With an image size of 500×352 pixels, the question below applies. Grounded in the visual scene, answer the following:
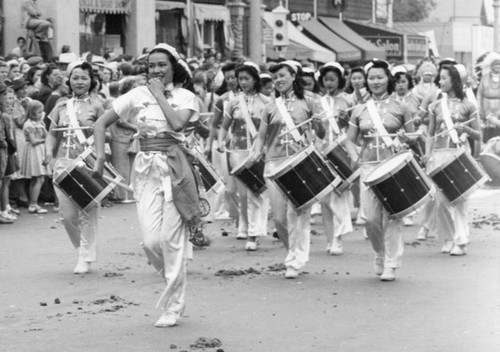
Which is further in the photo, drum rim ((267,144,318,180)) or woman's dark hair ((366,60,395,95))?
woman's dark hair ((366,60,395,95))

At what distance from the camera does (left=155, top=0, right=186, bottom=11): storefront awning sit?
34.2 meters

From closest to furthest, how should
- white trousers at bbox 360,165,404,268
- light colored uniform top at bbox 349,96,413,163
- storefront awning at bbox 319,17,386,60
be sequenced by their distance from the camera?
white trousers at bbox 360,165,404,268 → light colored uniform top at bbox 349,96,413,163 → storefront awning at bbox 319,17,386,60

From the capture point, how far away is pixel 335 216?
48.4 feet

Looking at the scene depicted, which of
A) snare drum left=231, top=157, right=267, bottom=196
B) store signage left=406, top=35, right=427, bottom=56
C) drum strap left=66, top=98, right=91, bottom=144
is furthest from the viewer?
store signage left=406, top=35, right=427, bottom=56

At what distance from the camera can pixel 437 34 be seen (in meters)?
62.8

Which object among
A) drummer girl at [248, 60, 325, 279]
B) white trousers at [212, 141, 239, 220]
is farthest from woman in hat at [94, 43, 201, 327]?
white trousers at [212, 141, 239, 220]

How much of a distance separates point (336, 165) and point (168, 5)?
2029 cm

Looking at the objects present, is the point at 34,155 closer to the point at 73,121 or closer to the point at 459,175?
the point at 73,121

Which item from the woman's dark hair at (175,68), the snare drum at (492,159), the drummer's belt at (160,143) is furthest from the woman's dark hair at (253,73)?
the drummer's belt at (160,143)

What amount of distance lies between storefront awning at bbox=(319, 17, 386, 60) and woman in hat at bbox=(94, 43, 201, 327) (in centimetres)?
3937

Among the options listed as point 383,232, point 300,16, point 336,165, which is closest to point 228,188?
point 336,165

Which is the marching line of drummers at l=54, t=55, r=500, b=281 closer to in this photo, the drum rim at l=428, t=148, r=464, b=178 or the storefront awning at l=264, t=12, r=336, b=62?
the drum rim at l=428, t=148, r=464, b=178

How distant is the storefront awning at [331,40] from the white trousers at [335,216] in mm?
32126

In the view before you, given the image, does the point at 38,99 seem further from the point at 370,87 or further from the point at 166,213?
the point at 166,213
